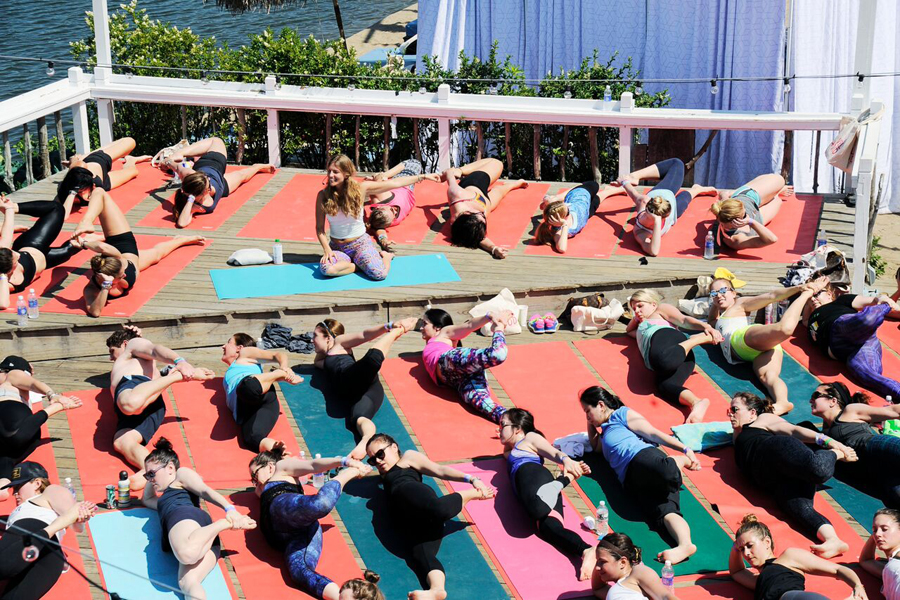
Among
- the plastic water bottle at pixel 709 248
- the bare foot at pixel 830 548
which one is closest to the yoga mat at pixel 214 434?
the bare foot at pixel 830 548

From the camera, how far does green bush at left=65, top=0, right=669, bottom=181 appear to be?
528 inches

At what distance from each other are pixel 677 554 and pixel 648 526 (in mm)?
420

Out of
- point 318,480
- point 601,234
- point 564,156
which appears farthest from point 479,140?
point 318,480

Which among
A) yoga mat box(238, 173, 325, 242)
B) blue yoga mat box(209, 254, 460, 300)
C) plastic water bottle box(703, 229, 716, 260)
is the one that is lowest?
blue yoga mat box(209, 254, 460, 300)

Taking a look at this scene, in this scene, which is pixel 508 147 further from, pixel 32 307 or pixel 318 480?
pixel 318 480

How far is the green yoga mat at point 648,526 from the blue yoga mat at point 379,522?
0.99m

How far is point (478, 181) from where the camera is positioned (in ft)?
39.0

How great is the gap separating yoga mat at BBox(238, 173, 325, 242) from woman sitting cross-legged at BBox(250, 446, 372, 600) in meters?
4.08

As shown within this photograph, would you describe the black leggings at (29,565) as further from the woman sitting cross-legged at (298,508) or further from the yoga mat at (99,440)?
the woman sitting cross-legged at (298,508)

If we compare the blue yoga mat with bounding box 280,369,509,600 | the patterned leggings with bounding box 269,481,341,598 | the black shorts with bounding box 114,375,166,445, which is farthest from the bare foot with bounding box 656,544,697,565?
the black shorts with bounding box 114,375,166,445

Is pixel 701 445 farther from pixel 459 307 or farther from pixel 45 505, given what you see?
pixel 45 505

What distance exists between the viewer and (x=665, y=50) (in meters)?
15.3

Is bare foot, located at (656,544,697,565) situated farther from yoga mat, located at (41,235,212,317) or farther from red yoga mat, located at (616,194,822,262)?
yoga mat, located at (41,235,212,317)

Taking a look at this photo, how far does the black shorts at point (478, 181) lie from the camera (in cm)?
1187
